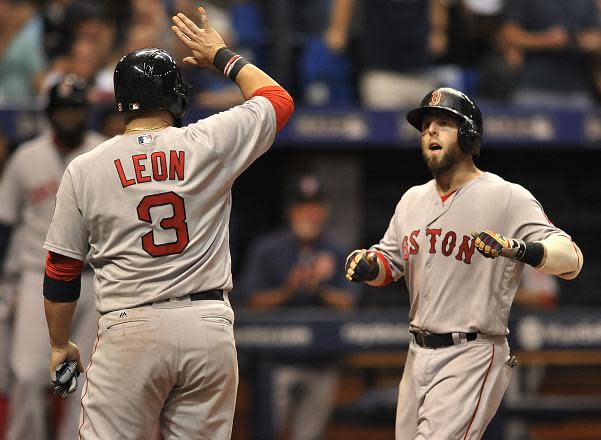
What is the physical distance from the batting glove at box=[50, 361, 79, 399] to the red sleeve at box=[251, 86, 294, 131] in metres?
1.13

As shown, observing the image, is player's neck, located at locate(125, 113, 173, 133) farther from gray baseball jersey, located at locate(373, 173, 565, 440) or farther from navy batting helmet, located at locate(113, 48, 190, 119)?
gray baseball jersey, located at locate(373, 173, 565, 440)

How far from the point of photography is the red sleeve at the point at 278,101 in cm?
408

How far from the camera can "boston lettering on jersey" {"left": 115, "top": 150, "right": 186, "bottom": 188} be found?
12.6ft

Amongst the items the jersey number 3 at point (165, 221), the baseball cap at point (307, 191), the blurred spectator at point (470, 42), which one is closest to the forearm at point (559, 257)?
the jersey number 3 at point (165, 221)

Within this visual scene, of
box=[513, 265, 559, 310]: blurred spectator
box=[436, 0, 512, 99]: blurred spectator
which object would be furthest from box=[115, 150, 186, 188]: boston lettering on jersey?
box=[436, 0, 512, 99]: blurred spectator

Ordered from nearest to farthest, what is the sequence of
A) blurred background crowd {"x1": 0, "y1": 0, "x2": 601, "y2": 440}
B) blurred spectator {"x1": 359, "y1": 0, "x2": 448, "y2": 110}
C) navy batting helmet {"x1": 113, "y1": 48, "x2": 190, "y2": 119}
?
navy batting helmet {"x1": 113, "y1": 48, "x2": 190, "y2": 119} → blurred background crowd {"x1": 0, "y1": 0, "x2": 601, "y2": 440} → blurred spectator {"x1": 359, "y1": 0, "x2": 448, "y2": 110}

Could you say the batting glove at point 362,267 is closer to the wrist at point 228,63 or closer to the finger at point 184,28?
the wrist at point 228,63

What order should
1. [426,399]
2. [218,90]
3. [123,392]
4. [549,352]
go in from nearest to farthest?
[123,392] → [426,399] → [549,352] → [218,90]

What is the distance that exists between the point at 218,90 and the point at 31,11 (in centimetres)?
172

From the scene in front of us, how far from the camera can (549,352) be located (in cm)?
741

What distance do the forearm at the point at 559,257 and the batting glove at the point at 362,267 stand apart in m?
0.67

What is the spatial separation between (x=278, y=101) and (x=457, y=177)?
0.77 metres

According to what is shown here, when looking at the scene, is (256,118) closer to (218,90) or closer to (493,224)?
(493,224)

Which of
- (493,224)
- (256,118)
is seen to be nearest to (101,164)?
(256,118)
